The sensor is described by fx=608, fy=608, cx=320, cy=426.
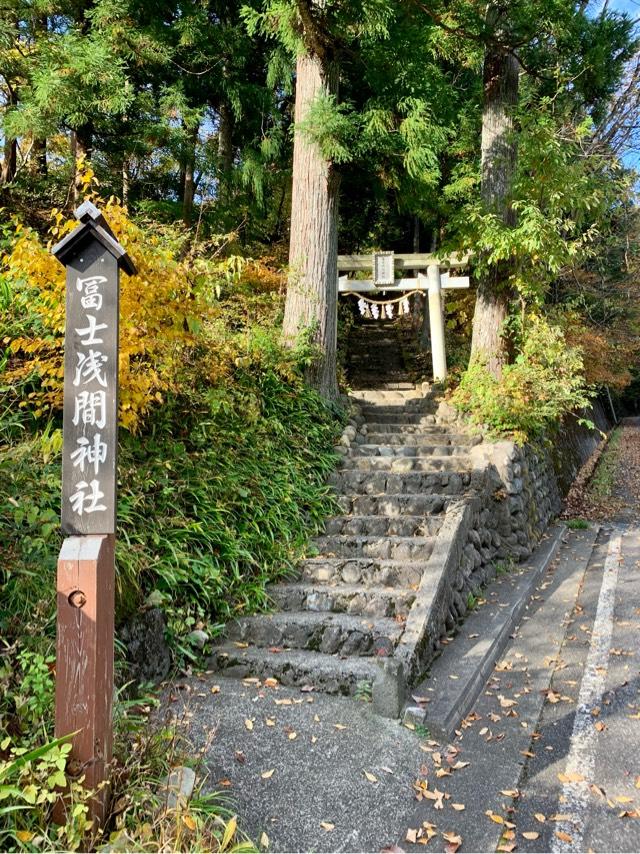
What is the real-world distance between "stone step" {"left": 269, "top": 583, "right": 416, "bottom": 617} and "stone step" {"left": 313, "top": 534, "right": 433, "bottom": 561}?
1.75 feet

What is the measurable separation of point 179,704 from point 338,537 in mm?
2684

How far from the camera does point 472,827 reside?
3.04 m

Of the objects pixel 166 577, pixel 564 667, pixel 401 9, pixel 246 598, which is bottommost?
pixel 564 667

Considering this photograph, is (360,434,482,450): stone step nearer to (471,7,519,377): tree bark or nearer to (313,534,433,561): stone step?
(471,7,519,377): tree bark

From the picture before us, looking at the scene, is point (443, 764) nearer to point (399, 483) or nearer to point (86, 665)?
point (86, 665)

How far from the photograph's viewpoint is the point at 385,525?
6426mm

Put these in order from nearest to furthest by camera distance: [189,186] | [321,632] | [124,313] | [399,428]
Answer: [124,313] → [321,632] → [399,428] → [189,186]

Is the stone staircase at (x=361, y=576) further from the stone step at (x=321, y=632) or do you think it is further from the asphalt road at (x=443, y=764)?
the asphalt road at (x=443, y=764)

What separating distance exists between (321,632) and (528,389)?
5.76 metres

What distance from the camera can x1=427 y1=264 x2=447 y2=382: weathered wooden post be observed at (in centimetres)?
1229

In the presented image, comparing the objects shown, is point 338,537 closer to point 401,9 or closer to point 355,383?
point 401,9

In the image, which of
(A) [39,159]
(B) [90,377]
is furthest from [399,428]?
(A) [39,159]

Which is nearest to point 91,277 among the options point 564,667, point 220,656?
point 220,656

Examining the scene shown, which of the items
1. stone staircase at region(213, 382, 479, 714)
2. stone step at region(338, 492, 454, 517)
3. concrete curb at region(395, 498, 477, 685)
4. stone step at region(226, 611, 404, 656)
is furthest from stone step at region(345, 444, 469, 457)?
stone step at region(226, 611, 404, 656)
